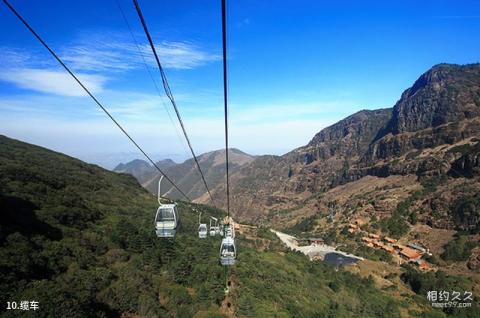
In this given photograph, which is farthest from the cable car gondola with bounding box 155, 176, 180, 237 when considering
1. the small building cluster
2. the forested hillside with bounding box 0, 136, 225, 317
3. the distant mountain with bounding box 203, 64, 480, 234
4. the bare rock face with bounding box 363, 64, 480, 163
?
the bare rock face with bounding box 363, 64, 480, 163

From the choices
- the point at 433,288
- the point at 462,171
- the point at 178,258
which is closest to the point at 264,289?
the point at 178,258

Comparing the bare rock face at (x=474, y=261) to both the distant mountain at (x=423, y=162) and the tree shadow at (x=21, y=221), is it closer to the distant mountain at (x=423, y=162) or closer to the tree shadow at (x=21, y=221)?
the distant mountain at (x=423, y=162)

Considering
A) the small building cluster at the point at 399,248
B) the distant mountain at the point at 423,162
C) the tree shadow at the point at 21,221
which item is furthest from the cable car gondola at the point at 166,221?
the distant mountain at the point at 423,162

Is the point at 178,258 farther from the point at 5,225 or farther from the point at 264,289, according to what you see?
the point at 5,225

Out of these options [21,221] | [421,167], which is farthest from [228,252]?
[421,167]

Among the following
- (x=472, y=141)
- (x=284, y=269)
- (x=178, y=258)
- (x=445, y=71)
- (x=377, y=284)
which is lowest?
(x=377, y=284)

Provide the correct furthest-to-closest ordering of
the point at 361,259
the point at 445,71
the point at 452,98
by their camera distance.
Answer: the point at 445,71
the point at 452,98
the point at 361,259
